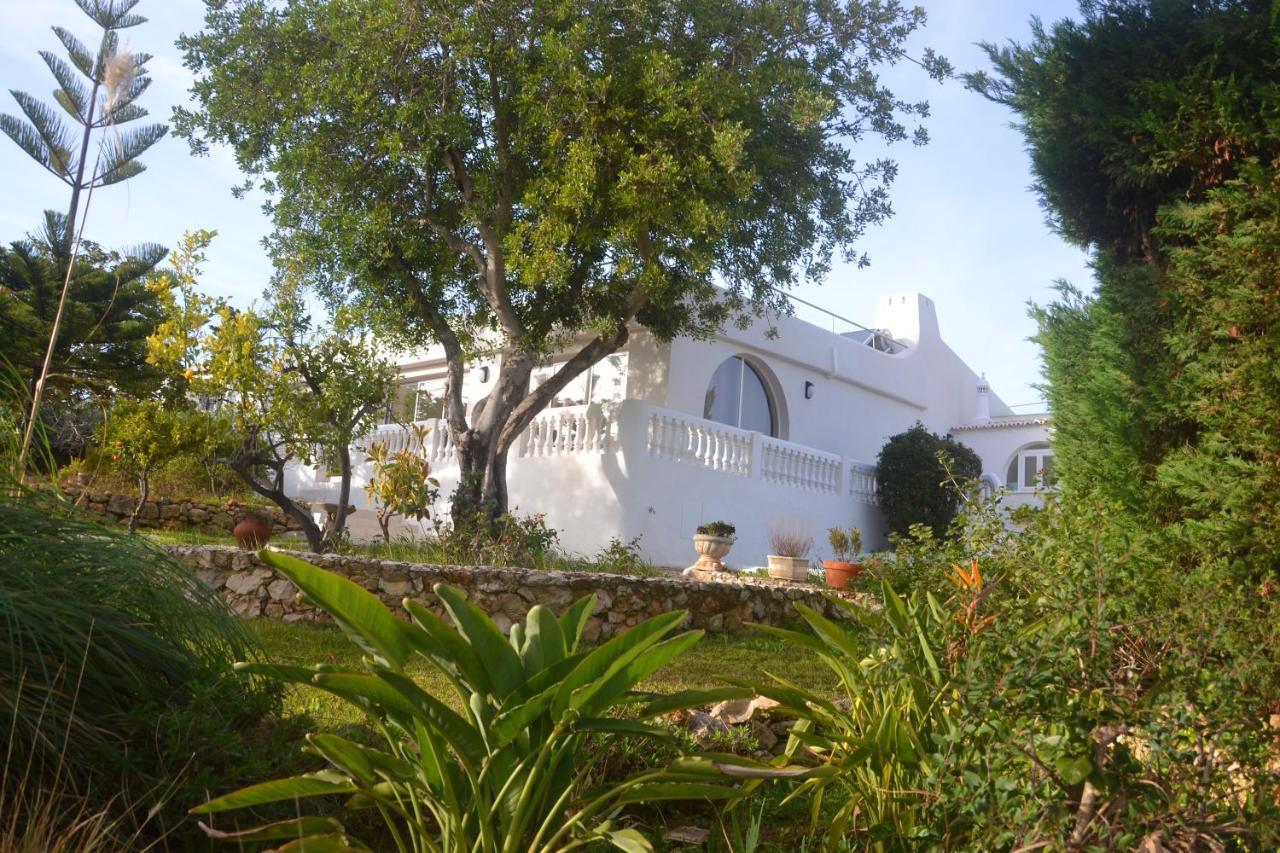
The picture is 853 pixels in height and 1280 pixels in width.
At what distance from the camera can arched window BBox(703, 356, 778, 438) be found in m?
15.8

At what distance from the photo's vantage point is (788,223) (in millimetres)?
12203

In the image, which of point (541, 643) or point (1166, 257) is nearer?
point (541, 643)

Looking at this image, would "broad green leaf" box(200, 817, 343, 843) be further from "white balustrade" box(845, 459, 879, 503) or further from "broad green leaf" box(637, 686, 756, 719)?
"white balustrade" box(845, 459, 879, 503)

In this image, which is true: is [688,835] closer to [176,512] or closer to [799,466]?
[799,466]

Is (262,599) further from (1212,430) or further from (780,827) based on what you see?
(1212,430)

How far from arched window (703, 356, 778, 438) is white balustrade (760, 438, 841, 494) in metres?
1.11

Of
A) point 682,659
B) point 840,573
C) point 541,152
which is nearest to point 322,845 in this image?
point 682,659

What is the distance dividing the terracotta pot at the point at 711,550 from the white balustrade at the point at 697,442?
200 cm

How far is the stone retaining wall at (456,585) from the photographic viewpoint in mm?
7145

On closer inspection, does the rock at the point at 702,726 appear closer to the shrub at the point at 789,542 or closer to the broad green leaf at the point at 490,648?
the broad green leaf at the point at 490,648

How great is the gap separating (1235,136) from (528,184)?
7.32 m

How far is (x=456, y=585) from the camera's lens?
727cm

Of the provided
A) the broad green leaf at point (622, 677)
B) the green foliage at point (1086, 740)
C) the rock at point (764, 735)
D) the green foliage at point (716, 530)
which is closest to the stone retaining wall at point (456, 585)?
the rock at point (764, 735)

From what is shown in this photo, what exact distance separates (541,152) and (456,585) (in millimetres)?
6050
